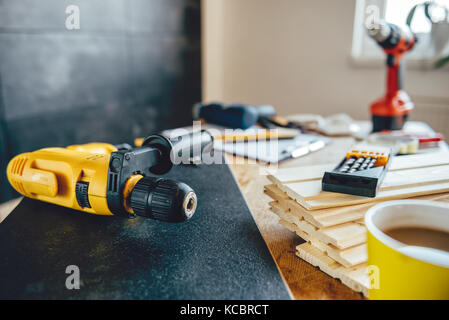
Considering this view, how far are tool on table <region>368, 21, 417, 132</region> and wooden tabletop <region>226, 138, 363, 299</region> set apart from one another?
0.37 m

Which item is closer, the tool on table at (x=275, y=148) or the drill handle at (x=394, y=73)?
the tool on table at (x=275, y=148)

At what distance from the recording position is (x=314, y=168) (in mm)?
589

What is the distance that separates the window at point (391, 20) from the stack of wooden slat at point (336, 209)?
137 centimetres

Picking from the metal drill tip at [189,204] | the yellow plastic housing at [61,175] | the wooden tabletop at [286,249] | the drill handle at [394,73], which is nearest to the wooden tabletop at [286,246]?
the wooden tabletop at [286,249]

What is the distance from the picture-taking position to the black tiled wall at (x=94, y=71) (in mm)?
1483

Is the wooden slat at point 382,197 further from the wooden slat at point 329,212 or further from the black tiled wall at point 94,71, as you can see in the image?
the black tiled wall at point 94,71

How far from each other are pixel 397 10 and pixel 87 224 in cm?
187

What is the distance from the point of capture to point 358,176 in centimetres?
49

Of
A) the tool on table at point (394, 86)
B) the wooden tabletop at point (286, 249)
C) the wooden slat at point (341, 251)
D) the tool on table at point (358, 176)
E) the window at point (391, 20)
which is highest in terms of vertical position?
the window at point (391, 20)

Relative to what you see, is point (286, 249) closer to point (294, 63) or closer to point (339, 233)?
point (339, 233)

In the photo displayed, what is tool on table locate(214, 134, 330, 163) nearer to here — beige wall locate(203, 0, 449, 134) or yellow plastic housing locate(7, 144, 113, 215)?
yellow plastic housing locate(7, 144, 113, 215)

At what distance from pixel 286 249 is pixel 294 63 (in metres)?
1.76

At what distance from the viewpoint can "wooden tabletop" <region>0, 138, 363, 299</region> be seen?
1.23ft

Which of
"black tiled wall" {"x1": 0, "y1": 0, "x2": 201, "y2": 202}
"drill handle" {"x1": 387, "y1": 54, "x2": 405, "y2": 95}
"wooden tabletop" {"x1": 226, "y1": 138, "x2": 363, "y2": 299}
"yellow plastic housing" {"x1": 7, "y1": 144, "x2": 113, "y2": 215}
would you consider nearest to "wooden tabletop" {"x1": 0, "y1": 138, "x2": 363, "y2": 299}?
"wooden tabletop" {"x1": 226, "y1": 138, "x2": 363, "y2": 299}
